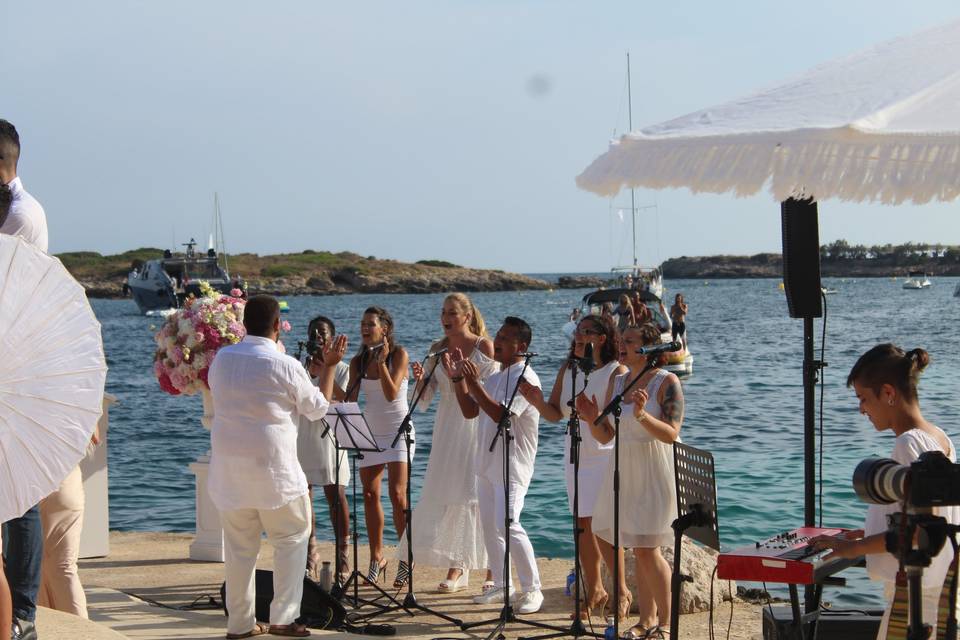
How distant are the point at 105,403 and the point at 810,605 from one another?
534cm

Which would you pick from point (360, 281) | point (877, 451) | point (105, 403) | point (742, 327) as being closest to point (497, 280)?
point (360, 281)

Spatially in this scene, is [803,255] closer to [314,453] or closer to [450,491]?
[450,491]

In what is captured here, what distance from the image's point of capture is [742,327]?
205ft

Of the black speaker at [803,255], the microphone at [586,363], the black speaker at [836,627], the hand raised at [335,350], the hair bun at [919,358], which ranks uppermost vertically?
the black speaker at [803,255]

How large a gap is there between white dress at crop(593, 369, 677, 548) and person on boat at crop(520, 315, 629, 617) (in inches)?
15.4

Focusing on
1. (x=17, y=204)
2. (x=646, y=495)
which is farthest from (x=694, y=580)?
(x=17, y=204)

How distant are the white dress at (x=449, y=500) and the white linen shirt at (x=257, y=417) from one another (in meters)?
1.79

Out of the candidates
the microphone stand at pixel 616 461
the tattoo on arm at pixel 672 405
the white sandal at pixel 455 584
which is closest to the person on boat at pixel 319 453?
the white sandal at pixel 455 584

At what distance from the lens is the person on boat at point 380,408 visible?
786 cm

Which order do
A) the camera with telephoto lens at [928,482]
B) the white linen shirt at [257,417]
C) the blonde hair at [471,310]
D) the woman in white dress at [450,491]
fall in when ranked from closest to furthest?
the camera with telephoto lens at [928,482] → the white linen shirt at [257,417] → the blonde hair at [471,310] → the woman in white dress at [450,491]

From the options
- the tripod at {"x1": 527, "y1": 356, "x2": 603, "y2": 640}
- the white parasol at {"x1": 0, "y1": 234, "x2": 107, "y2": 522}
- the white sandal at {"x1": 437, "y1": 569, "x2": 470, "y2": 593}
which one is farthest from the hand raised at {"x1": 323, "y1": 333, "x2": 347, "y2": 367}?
the white parasol at {"x1": 0, "y1": 234, "x2": 107, "y2": 522}

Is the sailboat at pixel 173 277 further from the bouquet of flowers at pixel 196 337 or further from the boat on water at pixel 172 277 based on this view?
the bouquet of flowers at pixel 196 337

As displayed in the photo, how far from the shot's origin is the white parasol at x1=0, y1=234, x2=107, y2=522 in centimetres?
400

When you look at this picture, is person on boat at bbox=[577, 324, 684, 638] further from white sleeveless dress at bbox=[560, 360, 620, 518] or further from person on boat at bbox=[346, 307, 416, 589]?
person on boat at bbox=[346, 307, 416, 589]
